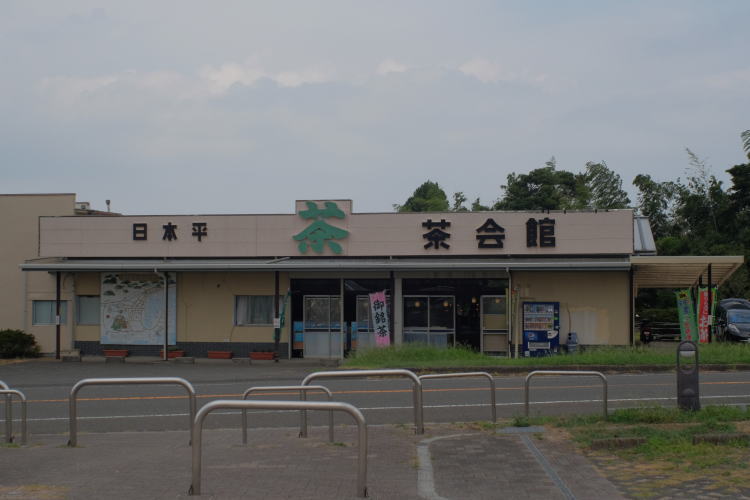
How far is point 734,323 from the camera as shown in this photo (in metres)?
30.0

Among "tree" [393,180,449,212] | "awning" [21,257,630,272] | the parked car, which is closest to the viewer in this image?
A: "awning" [21,257,630,272]

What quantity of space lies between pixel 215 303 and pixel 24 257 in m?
8.08

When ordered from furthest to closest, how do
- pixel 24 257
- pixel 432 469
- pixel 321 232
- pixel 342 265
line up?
pixel 24 257, pixel 321 232, pixel 342 265, pixel 432 469

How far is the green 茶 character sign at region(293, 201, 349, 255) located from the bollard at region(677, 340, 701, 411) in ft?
55.5

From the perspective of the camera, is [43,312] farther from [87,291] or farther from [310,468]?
[310,468]

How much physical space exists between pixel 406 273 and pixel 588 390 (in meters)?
11.5

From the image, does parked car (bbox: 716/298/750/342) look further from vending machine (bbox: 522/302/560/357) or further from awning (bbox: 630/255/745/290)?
vending machine (bbox: 522/302/560/357)

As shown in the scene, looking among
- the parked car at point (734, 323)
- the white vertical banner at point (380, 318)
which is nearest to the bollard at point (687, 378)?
the white vertical banner at point (380, 318)

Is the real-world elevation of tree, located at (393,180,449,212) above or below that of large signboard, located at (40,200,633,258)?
above

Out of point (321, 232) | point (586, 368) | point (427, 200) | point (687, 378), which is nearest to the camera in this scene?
point (687, 378)

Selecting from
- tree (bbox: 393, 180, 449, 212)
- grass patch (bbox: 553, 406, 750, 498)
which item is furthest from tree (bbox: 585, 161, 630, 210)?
grass patch (bbox: 553, 406, 750, 498)

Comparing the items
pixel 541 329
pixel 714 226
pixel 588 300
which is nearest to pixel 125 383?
pixel 541 329

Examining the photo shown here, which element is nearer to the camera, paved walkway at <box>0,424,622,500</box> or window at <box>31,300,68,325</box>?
paved walkway at <box>0,424,622,500</box>

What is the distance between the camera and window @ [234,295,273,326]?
27.6m
